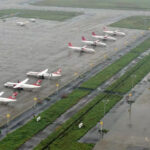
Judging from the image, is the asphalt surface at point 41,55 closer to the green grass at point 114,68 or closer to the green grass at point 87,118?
the green grass at point 114,68

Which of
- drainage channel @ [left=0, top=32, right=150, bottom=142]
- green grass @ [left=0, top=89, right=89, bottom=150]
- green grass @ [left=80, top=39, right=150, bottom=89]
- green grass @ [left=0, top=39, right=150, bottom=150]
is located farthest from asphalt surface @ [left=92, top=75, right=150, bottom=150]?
drainage channel @ [left=0, top=32, right=150, bottom=142]

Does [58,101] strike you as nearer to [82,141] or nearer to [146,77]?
[82,141]

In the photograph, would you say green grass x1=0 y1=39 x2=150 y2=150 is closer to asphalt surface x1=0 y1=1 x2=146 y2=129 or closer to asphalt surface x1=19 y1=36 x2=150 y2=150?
asphalt surface x1=19 y1=36 x2=150 y2=150

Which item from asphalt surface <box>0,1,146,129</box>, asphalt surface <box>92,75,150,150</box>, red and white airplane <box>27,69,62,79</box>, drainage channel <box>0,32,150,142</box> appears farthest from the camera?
red and white airplane <box>27,69,62,79</box>

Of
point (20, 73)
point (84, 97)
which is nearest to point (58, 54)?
point (20, 73)

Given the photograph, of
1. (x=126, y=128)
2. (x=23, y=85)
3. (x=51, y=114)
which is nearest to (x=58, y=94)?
(x=23, y=85)

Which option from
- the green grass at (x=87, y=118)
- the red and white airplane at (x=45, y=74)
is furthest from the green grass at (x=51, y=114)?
the red and white airplane at (x=45, y=74)

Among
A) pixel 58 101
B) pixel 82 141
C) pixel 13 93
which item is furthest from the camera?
pixel 13 93
